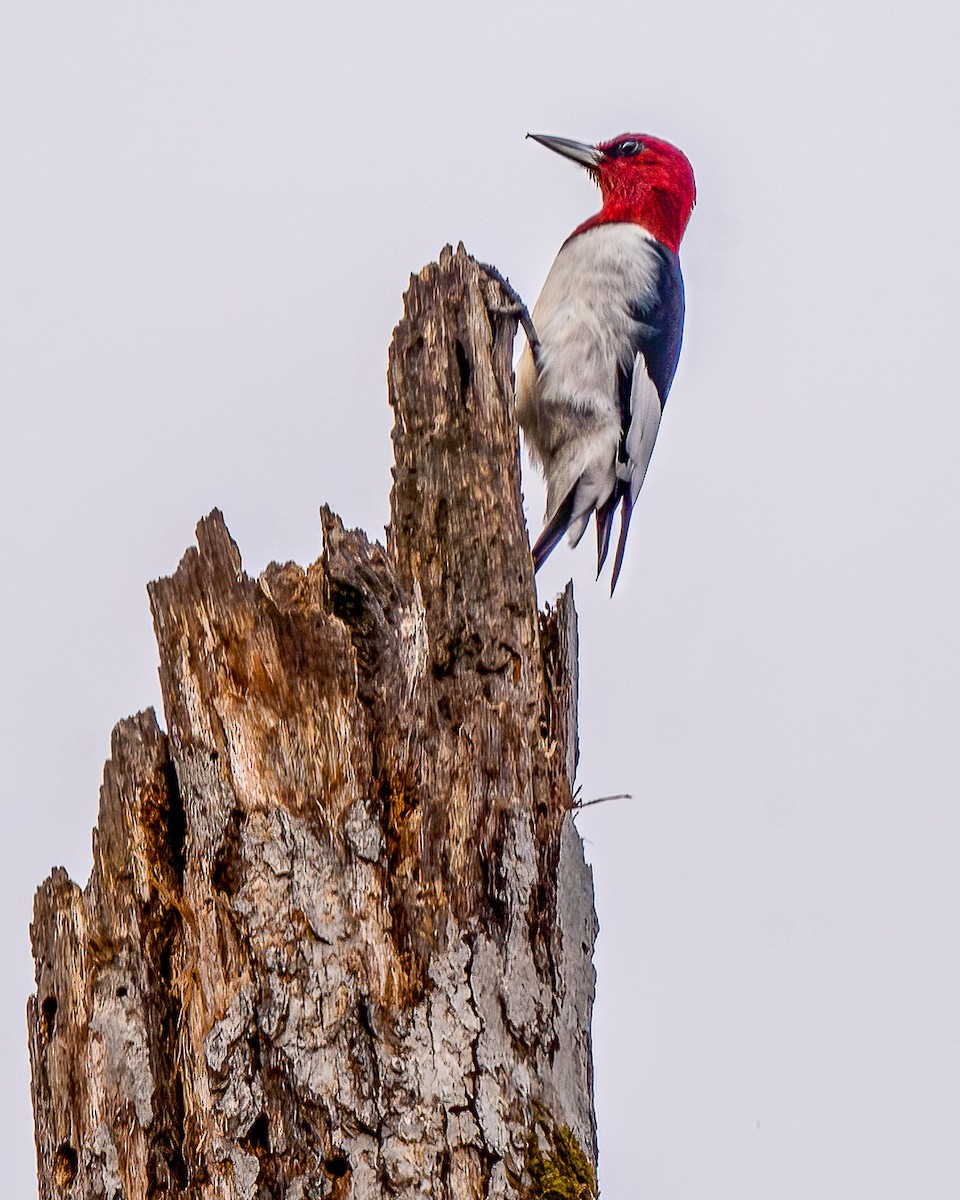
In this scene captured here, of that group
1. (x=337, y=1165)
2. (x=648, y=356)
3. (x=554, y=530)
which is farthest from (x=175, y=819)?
(x=648, y=356)

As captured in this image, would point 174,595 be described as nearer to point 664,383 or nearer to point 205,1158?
point 205,1158

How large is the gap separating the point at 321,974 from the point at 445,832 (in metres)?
0.34

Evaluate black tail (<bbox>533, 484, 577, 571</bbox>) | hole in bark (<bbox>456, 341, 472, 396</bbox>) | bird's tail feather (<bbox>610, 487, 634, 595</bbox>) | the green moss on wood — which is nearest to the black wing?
bird's tail feather (<bbox>610, 487, 634, 595</bbox>)

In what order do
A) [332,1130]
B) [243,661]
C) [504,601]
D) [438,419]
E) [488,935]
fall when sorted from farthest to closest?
[438,419] → [504,601] → [243,661] → [488,935] → [332,1130]

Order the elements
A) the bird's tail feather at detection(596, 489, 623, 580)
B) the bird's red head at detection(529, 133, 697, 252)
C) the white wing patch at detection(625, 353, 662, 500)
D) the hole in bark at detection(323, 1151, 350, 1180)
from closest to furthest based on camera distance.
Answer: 1. the hole in bark at detection(323, 1151, 350, 1180)
2. the white wing patch at detection(625, 353, 662, 500)
3. the bird's tail feather at detection(596, 489, 623, 580)
4. the bird's red head at detection(529, 133, 697, 252)

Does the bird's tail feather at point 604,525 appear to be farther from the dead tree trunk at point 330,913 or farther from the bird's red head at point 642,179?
the dead tree trunk at point 330,913

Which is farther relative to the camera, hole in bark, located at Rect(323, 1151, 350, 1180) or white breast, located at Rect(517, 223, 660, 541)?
white breast, located at Rect(517, 223, 660, 541)

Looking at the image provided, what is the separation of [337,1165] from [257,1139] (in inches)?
5.6

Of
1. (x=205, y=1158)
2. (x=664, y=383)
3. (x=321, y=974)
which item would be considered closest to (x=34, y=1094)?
(x=205, y=1158)

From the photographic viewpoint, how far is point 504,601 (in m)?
2.85

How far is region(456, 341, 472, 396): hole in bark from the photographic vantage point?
3111 mm

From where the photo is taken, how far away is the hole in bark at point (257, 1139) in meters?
2.29

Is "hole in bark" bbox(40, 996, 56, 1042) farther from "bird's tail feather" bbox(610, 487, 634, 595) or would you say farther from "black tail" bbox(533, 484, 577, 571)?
"bird's tail feather" bbox(610, 487, 634, 595)

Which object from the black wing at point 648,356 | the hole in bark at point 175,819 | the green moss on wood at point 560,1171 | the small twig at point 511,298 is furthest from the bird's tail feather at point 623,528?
the green moss on wood at point 560,1171
